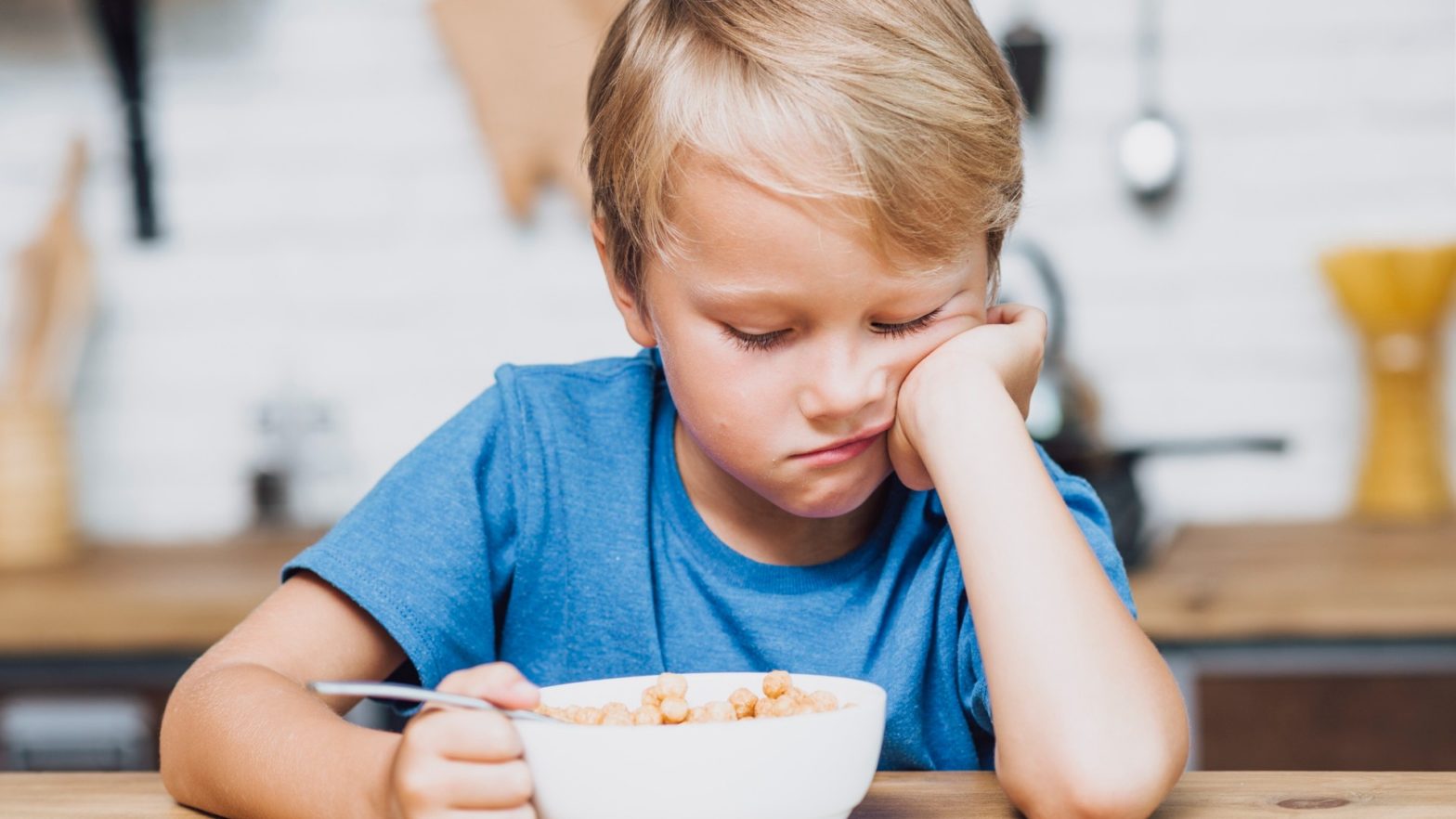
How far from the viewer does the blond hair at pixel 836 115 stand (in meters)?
0.89

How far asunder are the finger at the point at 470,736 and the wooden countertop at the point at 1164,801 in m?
0.21

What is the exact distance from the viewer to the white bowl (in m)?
0.62

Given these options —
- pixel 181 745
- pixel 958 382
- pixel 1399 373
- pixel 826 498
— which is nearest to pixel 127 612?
pixel 181 745

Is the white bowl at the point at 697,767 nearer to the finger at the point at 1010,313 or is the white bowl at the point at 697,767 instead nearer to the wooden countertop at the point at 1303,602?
the finger at the point at 1010,313

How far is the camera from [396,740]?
28.7 inches

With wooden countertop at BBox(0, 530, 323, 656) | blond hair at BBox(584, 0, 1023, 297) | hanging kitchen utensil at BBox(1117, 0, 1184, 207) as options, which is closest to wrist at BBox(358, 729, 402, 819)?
blond hair at BBox(584, 0, 1023, 297)

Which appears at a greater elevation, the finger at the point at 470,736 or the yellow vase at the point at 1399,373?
the finger at the point at 470,736

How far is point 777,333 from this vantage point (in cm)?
91

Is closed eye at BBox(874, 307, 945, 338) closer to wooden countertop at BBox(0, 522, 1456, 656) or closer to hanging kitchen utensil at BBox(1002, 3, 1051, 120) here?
wooden countertop at BBox(0, 522, 1456, 656)

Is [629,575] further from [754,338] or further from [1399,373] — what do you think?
[1399,373]

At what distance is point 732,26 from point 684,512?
1.23 ft

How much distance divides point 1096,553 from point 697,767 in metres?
0.43

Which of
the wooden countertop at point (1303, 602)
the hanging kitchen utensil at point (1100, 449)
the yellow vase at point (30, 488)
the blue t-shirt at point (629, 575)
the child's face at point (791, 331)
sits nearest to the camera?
the child's face at point (791, 331)

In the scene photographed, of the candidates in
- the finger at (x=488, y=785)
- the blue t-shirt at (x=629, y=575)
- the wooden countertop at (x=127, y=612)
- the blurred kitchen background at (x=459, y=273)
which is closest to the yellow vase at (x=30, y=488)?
the blurred kitchen background at (x=459, y=273)
